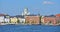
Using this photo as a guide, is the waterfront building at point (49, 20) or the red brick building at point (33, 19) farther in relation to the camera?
the red brick building at point (33, 19)

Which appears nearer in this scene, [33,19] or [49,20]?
[49,20]

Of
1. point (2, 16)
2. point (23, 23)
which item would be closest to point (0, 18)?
point (2, 16)

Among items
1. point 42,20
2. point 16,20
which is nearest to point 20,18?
point 16,20

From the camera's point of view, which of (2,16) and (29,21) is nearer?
(29,21)

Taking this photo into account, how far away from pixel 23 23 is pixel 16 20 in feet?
8.29

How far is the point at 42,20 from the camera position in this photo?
52.9 metres

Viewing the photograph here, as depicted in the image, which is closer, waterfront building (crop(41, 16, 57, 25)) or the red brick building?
waterfront building (crop(41, 16, 57, 25))

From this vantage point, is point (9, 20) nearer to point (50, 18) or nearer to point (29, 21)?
point (29, 21)

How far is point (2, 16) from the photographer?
57375 millimetres

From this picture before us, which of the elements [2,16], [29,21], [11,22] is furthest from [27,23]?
[2,16]

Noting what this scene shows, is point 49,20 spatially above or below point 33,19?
below

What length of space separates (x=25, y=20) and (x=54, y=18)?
556 cm

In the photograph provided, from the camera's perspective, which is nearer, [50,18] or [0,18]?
[50,18]

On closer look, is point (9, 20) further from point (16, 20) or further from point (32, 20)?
point (32, 20)
